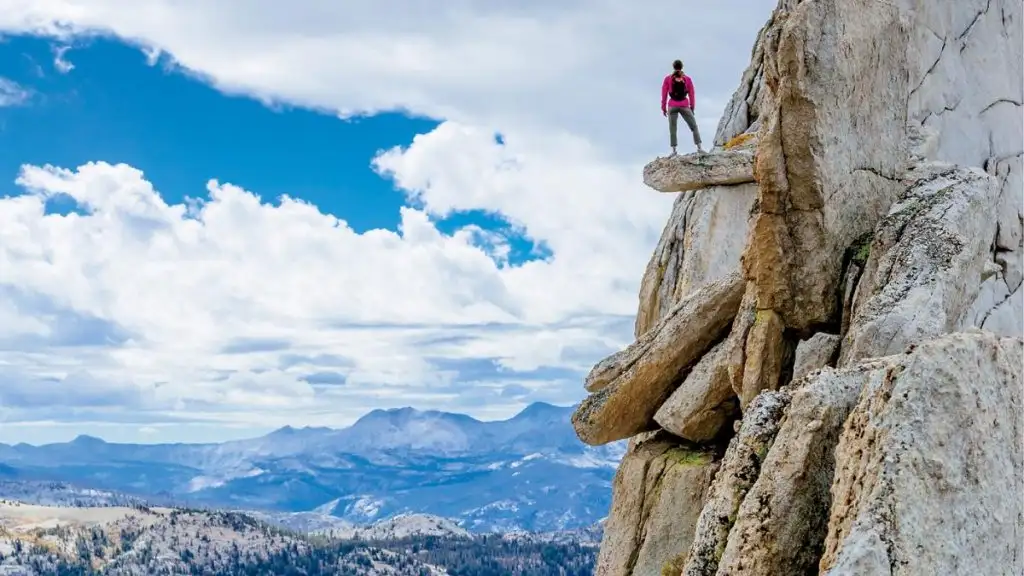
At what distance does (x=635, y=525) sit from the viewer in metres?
30.8

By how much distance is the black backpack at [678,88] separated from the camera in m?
43.1

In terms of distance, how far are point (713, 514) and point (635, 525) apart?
13268 millimetres

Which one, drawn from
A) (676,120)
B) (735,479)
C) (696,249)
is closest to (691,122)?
(676,120)

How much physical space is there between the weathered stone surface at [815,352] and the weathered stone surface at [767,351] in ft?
1.56

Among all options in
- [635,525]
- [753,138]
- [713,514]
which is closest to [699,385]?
[635,525]

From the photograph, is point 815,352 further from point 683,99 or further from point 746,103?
point 746,103

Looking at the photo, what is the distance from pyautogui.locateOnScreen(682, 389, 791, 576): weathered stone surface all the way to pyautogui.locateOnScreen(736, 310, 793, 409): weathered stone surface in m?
7.01

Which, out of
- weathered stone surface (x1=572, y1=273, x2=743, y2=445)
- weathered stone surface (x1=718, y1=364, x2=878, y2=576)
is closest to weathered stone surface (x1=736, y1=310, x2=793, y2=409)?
weathered stone surface (x1=572, y1=273, x2=743, y2=445)

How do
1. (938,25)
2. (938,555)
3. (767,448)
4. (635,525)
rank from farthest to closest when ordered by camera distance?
(938,25) → (635,525) → (767,448) → (938,555)

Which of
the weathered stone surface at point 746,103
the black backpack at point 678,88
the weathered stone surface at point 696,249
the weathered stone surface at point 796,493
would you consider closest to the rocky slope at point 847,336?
the weathered stone surface at point 796,493

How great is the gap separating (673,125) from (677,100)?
3.26 ft

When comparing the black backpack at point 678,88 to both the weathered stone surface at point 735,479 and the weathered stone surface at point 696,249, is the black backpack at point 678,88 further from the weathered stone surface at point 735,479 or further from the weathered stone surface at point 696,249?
the weathered stone surface at point 735,479

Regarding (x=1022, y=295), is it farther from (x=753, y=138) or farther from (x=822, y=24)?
(x=753, y=138)

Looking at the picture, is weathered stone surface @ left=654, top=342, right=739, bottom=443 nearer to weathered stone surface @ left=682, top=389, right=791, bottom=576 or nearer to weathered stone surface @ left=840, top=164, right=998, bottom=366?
weathered stone surface @ left=840, top=164, right=998, bottom=366
